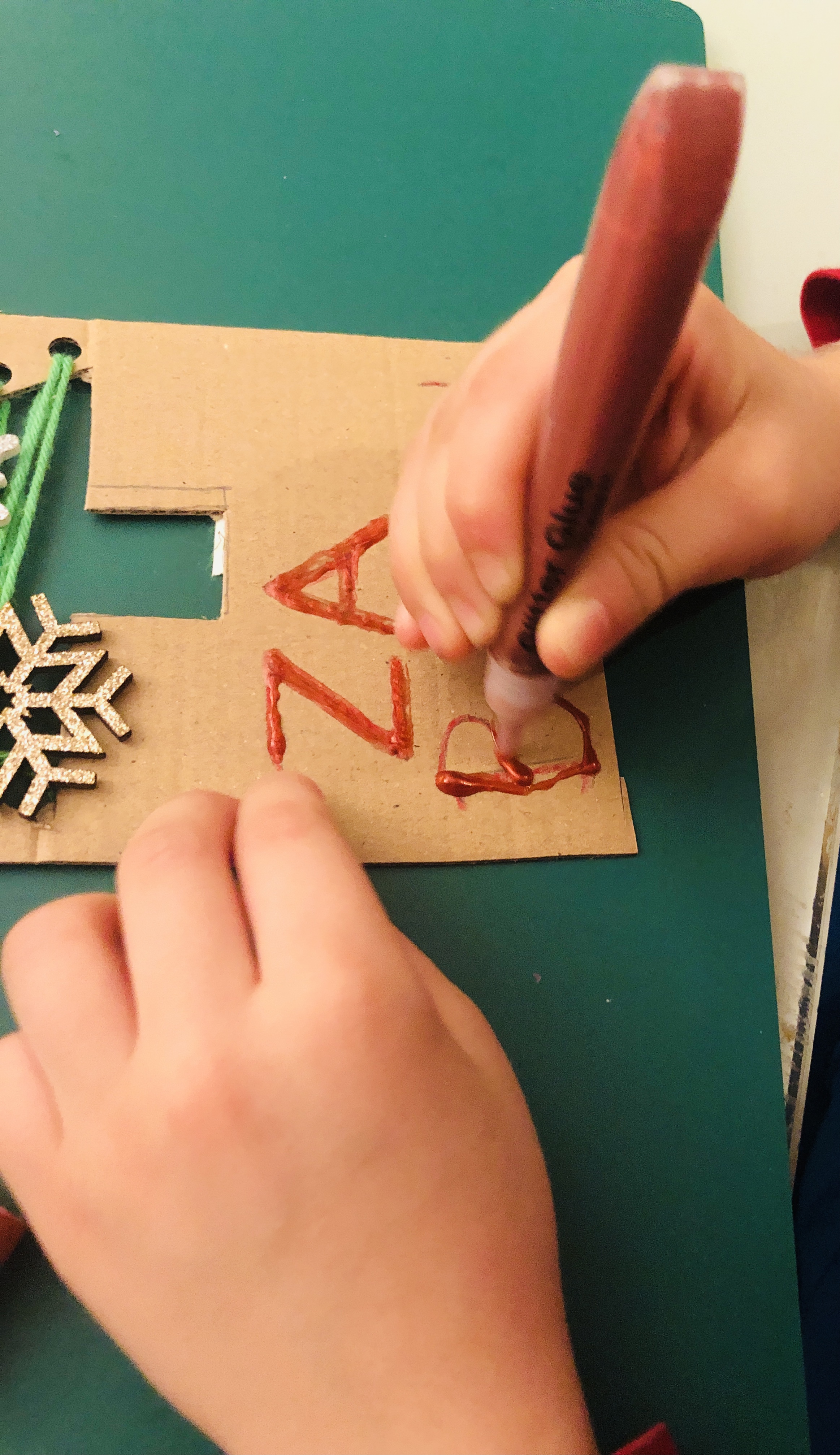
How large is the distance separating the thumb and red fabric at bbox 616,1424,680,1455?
0.33 m

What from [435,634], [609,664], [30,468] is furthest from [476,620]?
[30,468]

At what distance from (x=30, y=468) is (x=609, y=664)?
357 mm

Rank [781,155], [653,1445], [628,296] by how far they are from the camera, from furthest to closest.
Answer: [781,155] → [653,1445] → [628,296]

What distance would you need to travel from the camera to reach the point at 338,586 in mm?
477

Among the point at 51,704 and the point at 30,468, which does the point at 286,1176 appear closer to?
the point at 51,704

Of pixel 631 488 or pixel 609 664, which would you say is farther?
pixel 609 664

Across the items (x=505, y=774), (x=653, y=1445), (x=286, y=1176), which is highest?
(x=505, y=774)

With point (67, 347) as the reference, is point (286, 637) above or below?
below

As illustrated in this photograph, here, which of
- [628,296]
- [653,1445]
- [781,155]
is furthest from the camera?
[781,155]

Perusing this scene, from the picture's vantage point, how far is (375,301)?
0.54 metres

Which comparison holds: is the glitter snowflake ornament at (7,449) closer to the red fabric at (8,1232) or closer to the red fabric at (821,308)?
the red fabric at (8,1232)

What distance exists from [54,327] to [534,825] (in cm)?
40

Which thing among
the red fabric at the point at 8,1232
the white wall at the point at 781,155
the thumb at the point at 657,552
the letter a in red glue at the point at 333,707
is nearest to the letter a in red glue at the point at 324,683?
the letter a in red glue at the point at 333,707

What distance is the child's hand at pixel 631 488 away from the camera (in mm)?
351
